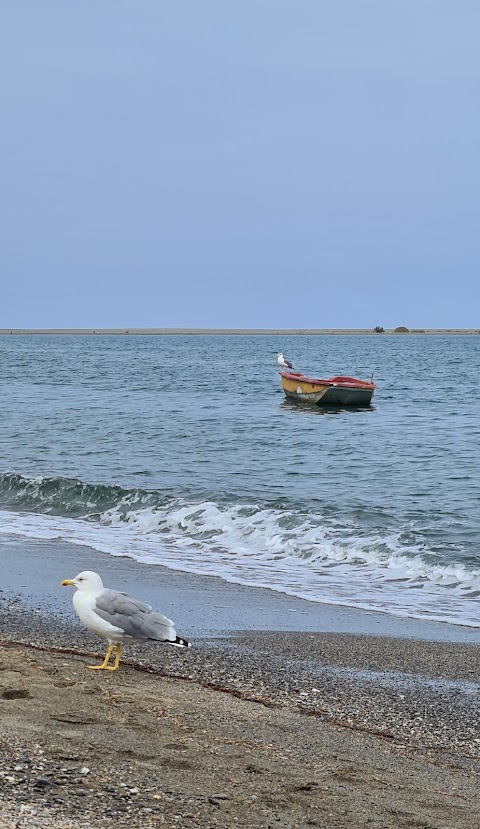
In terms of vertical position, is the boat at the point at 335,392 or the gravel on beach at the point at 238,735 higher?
the boat at the point at 335,392

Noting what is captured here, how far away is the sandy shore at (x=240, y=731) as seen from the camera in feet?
14.9

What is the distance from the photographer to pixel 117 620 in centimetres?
703

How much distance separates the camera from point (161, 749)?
5250 millimetres

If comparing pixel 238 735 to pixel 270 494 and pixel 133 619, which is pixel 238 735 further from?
pixel 270 494

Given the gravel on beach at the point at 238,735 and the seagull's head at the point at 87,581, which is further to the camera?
the seagull's head at the point at 87,581

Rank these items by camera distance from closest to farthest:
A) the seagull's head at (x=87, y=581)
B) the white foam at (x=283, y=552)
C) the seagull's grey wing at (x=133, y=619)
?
the seagull's grey wing at (x=133, y=619), the seagull's head at (x=87, y=581), the white foam at (x=283, y=552)

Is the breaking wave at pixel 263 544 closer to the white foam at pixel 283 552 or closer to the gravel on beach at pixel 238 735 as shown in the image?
the white foam at pixel 283 552

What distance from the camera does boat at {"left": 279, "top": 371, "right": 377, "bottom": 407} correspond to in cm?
4009

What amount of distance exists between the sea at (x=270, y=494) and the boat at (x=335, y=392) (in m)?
1.11

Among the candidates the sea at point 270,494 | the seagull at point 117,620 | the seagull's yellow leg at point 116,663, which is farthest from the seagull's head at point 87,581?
the sea at point 270,494

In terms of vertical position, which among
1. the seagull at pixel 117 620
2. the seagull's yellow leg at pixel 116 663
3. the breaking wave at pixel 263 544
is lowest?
the breaking wave at pixel 263 544

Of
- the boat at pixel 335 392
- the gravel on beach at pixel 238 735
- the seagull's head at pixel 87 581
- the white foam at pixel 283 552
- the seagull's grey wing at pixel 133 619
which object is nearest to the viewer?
the gravel on beach at pixel 238 735

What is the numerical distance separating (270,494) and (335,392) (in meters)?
22.7

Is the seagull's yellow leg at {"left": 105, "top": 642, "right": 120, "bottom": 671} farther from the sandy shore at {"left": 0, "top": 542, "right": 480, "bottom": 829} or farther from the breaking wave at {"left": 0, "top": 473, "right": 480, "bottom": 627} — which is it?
the breaking wave at {"left": 0, "top": 473, "right": 480, "bottom": 627}
